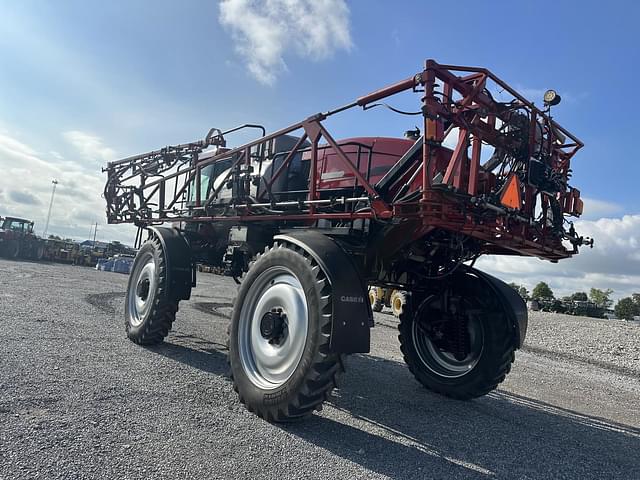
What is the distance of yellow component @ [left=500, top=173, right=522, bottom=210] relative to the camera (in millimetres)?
3779

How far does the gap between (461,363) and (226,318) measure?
6494 millimetres

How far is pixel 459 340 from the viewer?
5.26 metres

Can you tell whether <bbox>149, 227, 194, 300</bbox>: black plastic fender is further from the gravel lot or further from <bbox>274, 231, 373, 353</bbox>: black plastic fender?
<bbox>274, 231, 373, 353</bbox>: black plastic fender

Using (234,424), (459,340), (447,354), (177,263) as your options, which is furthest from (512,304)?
(177,263)

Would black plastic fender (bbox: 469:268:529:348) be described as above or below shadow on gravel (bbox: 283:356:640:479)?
above

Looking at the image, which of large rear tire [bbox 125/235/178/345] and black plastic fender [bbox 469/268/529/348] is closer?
black plastic fender [bbox 469/268/529/348]

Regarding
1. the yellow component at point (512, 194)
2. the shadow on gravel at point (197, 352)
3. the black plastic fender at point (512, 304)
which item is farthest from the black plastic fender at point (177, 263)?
the yellow component at point (512, 194)

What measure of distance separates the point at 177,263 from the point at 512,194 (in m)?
4.40

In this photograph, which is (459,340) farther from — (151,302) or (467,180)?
(151,302)

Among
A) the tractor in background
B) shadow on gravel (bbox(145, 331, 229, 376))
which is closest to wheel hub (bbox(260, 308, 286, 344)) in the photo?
shadow on gravel (bbox(145, 331, 229, 376))

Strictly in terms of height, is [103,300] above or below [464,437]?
above

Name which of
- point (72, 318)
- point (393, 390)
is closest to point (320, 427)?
point (393, 390)

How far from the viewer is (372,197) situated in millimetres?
3963

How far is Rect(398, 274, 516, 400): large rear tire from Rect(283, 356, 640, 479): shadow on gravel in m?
0.23
